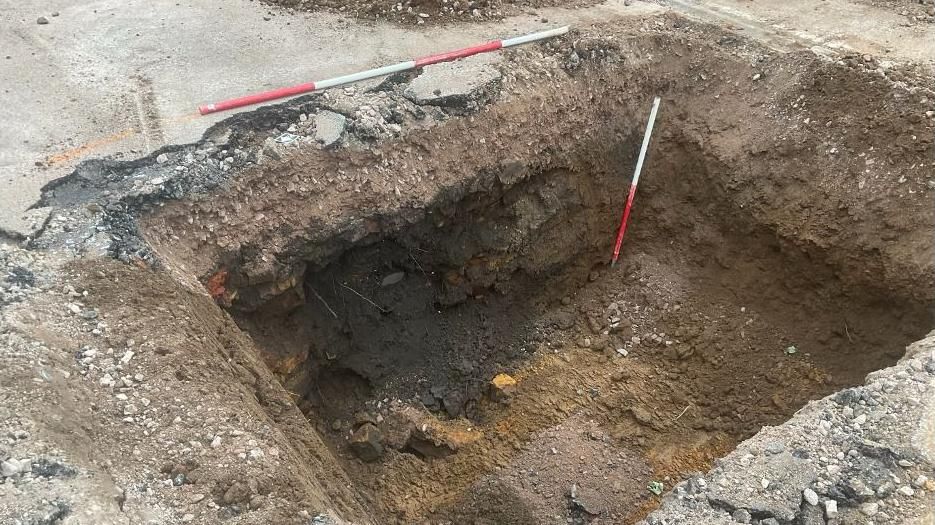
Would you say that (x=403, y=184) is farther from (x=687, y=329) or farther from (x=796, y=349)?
(x=796, y=349)

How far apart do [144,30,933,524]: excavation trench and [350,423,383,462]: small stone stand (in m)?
0.02

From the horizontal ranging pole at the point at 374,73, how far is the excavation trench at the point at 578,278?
66cm

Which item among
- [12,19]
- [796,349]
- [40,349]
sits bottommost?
[796,349]

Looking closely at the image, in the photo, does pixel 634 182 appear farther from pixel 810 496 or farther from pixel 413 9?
pixel 810 496

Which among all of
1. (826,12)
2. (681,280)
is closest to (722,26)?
(826,12)

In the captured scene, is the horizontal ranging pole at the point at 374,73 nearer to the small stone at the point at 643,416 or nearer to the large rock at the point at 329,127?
the large rock at the point at 329,127

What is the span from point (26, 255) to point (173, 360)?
132 cm

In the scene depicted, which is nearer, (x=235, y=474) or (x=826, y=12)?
(x=235, y=474)

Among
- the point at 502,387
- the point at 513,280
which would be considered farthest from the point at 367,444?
the point at 513,280

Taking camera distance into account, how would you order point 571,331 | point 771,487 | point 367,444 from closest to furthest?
point 771,487 → point 367,444 → point 571,331

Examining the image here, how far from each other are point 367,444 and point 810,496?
3.50 m

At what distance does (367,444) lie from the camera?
221 inches

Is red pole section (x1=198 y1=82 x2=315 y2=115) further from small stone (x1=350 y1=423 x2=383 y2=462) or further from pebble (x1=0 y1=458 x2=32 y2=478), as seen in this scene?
pebble (x1=0 y1=458 x2=32 y2=478)

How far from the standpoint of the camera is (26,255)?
4137mm
